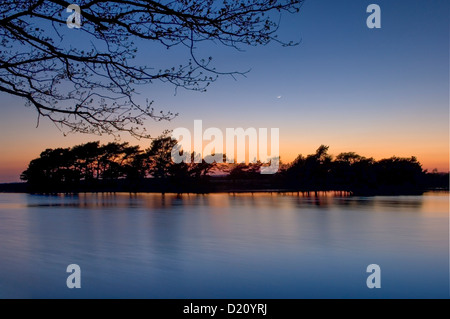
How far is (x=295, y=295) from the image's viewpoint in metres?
5.58

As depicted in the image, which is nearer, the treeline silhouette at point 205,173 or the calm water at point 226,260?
the calm water at point 226,260

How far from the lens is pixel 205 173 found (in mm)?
54469

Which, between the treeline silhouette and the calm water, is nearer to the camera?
the calm water

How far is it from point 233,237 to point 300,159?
51.7 meters

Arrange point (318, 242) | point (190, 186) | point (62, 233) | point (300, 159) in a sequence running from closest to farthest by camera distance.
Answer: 1. point (318, 242)
2. point (62, 233)
3. point (190, 186)
4. point (300, 159)

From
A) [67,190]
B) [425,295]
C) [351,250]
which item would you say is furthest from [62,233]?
[67,190]

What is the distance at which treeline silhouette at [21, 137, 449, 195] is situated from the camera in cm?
5369

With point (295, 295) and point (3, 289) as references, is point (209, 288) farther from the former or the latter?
point (3, 289)

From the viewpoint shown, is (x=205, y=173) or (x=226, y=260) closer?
(x=226, y=260)

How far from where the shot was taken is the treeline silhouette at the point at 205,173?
53.7 m
